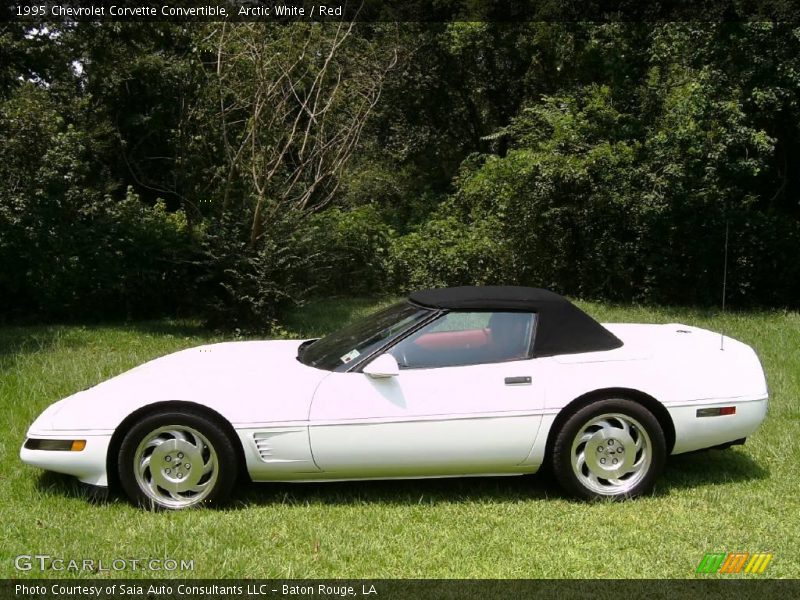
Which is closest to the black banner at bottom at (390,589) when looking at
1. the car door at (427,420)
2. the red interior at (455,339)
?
the car door at (427,420)

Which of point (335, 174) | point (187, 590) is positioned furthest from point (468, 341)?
point (335, 174)

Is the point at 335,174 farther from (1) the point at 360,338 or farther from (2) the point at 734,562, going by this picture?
(2) the point at 734,562

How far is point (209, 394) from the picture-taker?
15.1 feet

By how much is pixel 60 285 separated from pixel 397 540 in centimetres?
1059

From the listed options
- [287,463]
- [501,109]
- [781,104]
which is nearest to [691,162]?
[781,104]

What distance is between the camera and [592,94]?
57.8ft

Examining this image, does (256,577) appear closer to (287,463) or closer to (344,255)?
(287,463)

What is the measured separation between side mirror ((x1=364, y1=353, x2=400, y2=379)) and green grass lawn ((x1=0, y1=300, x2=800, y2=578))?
2.55 feet

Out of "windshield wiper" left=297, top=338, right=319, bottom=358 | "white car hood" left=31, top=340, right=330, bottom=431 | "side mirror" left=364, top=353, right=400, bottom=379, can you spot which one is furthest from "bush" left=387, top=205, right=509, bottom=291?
"side mirror" left=364, top=353, right=400, bottom=379

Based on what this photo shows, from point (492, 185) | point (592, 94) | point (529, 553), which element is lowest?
point (529, 553)

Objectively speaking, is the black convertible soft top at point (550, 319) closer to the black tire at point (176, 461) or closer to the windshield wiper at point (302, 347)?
the windshield wiper at point (302, 347)

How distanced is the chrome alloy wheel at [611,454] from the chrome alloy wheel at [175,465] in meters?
A: 2.11

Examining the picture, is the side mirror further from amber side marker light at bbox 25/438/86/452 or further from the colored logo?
the colored logo

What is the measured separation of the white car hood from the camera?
4.57 metres
